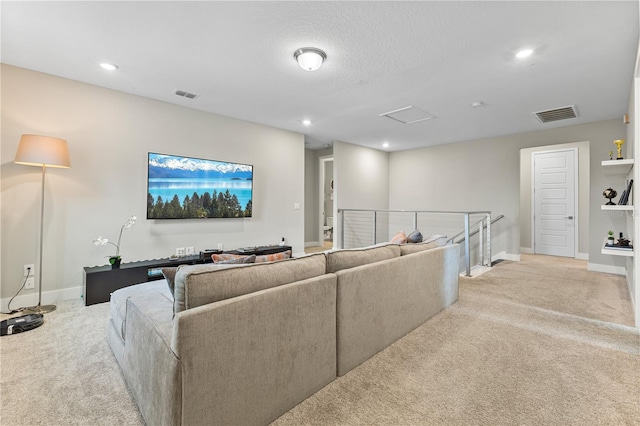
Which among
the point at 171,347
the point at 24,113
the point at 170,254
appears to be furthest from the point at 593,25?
the point at 24,113

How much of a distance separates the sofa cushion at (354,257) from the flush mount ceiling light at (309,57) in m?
Result: 1.79

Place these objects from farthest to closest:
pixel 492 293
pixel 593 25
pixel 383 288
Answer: pixel 492 293, pixel 593 25, pixel 383 288

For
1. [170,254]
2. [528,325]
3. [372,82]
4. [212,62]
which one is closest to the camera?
[528,325]

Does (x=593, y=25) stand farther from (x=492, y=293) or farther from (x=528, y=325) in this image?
(x=492, y=293)

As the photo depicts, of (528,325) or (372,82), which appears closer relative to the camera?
(528,325)

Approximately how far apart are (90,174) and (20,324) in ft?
5.61

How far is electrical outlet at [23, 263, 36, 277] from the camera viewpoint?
10.2 ft

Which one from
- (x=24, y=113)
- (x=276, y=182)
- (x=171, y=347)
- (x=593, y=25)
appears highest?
(x=593, y=25)

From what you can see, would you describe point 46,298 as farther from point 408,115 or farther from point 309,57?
point 408,115

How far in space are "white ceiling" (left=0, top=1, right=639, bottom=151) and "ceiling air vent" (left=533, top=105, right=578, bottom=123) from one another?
0.47 ft

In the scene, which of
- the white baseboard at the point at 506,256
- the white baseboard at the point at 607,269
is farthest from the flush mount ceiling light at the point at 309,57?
the white baseboard at the point at 607,269

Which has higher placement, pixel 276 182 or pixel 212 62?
pixel 212 62

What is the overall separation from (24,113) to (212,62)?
2.10 m

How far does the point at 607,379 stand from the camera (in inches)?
70.7
